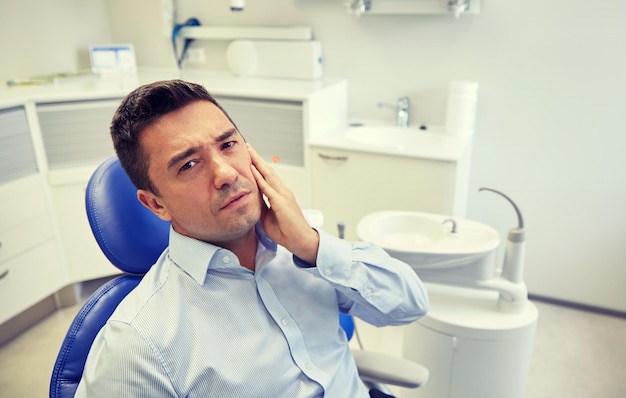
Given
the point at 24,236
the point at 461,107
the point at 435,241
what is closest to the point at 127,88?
the point at 24,236

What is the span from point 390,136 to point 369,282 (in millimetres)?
1536

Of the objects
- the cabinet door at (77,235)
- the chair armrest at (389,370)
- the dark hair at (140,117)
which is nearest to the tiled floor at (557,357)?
the cabinet door at (77,235)

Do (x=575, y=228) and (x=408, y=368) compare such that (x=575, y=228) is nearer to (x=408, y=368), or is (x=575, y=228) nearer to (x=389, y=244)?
(x=389, y=244)

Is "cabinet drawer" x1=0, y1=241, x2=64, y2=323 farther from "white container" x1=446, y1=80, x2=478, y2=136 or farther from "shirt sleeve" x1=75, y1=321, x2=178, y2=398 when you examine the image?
"white container" x1=446, y1=80, x2=478, y2=136

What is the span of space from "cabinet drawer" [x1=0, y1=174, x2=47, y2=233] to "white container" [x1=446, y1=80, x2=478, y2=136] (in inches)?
77.6

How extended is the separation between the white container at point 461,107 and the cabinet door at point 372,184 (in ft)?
1.17

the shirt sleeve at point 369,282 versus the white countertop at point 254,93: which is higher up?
the white countertop at point 254,93

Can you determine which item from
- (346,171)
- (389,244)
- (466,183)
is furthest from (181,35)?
(389,244)

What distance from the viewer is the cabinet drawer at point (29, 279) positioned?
2230 mm

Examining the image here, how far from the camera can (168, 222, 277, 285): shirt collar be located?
969 mm

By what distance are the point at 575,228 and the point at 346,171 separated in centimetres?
113

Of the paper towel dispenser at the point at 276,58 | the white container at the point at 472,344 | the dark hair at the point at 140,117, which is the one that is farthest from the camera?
the paper towel dispenser at the point at 276,58

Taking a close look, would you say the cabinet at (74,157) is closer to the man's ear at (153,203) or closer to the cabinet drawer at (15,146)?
the cabinet drawer at (15,146)

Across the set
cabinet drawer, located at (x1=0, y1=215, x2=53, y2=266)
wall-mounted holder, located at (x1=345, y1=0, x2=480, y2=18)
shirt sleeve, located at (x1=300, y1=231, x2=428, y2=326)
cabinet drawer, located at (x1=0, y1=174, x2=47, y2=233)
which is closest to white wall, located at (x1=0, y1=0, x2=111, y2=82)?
cabinet drawer, located at (x1=0, y1=174, x2=47, y2=233)
